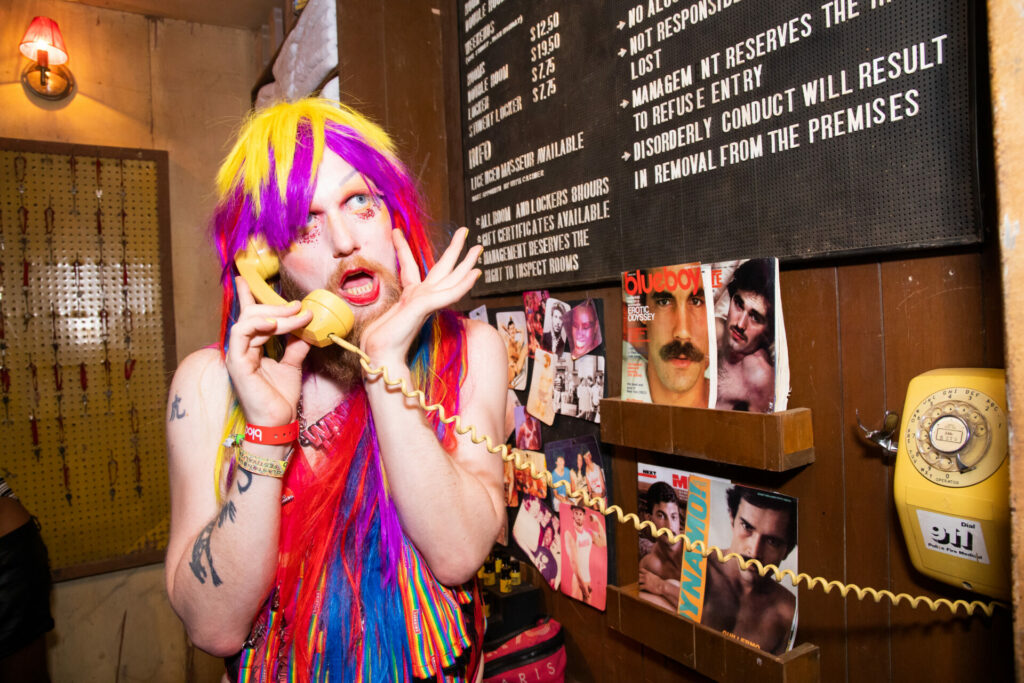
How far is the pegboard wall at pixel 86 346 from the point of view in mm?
3014

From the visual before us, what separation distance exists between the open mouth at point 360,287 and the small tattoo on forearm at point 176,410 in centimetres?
38

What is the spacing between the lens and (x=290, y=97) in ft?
8.52

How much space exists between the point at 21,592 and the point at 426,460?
2.35 m

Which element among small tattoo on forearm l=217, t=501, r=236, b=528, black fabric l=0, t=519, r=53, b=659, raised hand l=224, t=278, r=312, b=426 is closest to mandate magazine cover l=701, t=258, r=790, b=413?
raised hand l=224, t=278, r=312, b=426

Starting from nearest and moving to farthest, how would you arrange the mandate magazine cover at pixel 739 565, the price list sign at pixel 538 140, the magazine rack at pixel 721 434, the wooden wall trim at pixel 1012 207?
the wooden wall trim at pixel 1012 207 → the magazine rack at pixel 721 434 → the mandate magazine cover at pixel 739 565 → the price list sign at pixel 538 140

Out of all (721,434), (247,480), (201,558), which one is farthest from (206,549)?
(721,434)

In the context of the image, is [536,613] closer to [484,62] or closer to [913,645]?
[913,645]

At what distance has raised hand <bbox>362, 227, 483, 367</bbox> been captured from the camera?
0.96 m

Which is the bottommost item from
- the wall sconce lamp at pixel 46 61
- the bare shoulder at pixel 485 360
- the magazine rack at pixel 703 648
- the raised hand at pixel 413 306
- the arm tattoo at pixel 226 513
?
the magazine rack at pixel 703 648

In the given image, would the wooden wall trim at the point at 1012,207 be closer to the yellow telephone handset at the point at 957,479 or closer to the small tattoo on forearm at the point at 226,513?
the yellow telephone handset at the point at 957,479

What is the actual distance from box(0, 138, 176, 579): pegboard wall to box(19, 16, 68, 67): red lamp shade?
42cm

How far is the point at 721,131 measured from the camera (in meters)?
1.22

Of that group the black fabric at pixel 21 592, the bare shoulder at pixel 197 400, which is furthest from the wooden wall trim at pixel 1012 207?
the black fabric at pixel 21 592

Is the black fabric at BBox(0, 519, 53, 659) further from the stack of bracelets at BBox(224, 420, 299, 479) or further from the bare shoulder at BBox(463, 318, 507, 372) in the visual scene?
the bare shoulder at BBox(463, 318, 507, 372)
